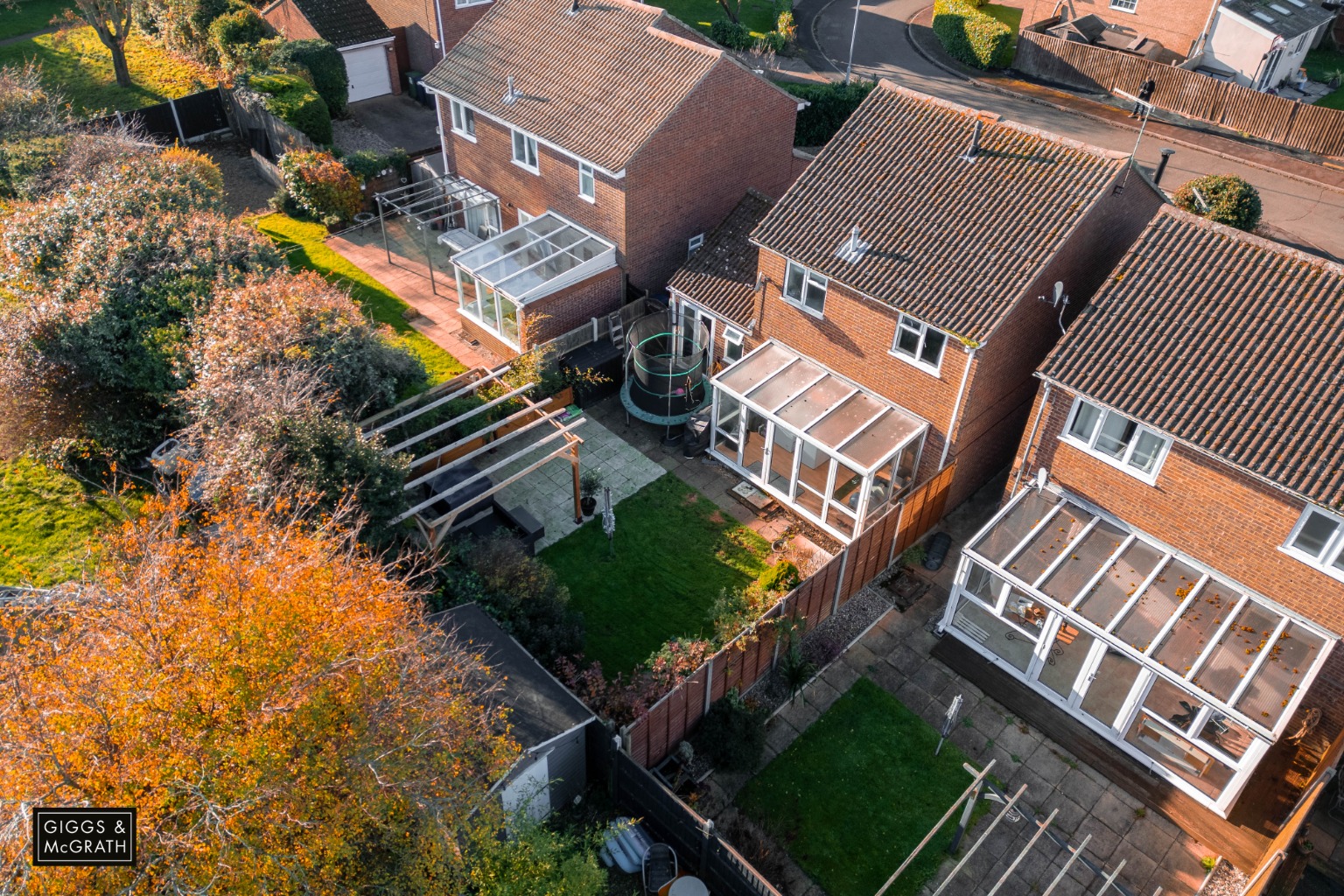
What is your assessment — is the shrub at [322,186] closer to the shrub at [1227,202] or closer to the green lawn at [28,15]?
the green lawn at [28,15]

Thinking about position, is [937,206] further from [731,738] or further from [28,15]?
[28,15]

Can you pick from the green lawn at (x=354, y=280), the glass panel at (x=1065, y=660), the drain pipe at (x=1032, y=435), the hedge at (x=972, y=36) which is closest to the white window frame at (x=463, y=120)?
the green lawn at (x=354, y=280)

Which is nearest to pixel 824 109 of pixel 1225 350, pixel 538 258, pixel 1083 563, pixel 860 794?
pixel 538 258

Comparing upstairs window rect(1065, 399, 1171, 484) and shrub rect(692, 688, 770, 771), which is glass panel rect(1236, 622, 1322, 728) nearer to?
upstairs window rect(1065, 399, 1171, 484)

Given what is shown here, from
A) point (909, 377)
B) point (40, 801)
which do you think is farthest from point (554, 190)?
point (40, 801)

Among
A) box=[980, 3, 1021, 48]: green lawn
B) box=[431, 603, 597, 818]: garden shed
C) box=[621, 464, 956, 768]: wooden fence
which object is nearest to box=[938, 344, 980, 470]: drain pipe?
box=[621, 464, 956, 768]: wooden fence
